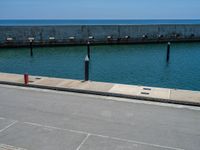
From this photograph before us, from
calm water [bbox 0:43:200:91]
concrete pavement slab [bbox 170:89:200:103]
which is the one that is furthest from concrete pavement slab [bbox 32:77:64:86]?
calm water [bbox 0:43:200:91]

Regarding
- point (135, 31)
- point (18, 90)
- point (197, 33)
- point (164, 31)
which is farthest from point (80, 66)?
point (197, 33)

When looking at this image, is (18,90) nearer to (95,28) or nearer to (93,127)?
(93,127)

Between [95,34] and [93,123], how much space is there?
40.6 m

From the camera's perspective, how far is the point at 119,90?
1265cm

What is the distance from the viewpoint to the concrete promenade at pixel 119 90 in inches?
449

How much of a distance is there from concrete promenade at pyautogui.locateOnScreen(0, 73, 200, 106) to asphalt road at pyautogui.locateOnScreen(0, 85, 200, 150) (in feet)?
1.68

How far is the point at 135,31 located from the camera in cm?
4978

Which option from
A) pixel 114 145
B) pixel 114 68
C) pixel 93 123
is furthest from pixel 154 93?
pixel 114 68


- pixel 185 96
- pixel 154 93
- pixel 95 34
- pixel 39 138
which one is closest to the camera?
pixel 39 138

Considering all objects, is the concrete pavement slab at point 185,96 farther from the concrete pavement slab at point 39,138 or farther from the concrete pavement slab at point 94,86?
the concrete pavement slab at point 39,138

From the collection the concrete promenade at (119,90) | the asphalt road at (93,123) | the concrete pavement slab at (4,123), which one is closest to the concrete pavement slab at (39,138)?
the asphalt road at (93,123)

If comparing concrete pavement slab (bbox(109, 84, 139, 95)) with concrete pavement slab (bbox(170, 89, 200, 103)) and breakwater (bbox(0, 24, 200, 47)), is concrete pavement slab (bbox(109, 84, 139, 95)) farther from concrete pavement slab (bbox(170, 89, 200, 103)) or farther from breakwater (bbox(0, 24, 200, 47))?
breakwater (bbox(0, 24, 200, 47))

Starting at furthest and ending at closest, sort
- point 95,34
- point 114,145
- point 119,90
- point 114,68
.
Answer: point 95,34, point 114,68, point 119,90, point 114,145

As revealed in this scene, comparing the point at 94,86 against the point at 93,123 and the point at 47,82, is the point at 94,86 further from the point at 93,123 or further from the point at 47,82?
the point at 93,123
